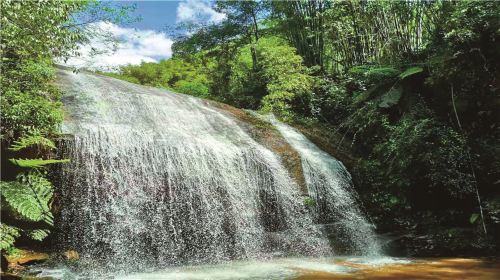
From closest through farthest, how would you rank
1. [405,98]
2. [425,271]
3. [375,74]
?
[425,271] < [405,98] < [375,74]

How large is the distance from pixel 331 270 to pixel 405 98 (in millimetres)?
5523

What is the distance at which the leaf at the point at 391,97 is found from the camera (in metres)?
9.21

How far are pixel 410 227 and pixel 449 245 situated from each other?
3.24ft

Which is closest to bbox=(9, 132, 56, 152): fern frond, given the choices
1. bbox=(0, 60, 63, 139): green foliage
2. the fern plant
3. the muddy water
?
the fern plant

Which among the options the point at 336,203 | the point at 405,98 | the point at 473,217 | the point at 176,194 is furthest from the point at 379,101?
the point at 176,194

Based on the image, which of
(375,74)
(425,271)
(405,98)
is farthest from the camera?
(375,74)

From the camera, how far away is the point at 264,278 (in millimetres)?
4836

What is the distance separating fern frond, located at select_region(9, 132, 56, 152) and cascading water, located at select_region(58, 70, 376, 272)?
1.42ft

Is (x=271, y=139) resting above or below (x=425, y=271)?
above

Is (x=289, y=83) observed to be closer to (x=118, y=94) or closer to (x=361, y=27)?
(x=361, y=27)

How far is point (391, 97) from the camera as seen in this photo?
368 inches

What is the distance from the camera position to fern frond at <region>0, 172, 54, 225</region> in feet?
14.2

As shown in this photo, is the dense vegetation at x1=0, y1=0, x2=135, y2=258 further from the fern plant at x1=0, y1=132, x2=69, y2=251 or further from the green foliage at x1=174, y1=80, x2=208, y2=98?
the green foliage at x1=174, y1=80, x2=208, y2=98

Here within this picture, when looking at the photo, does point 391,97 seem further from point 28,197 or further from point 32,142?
point 28,197
